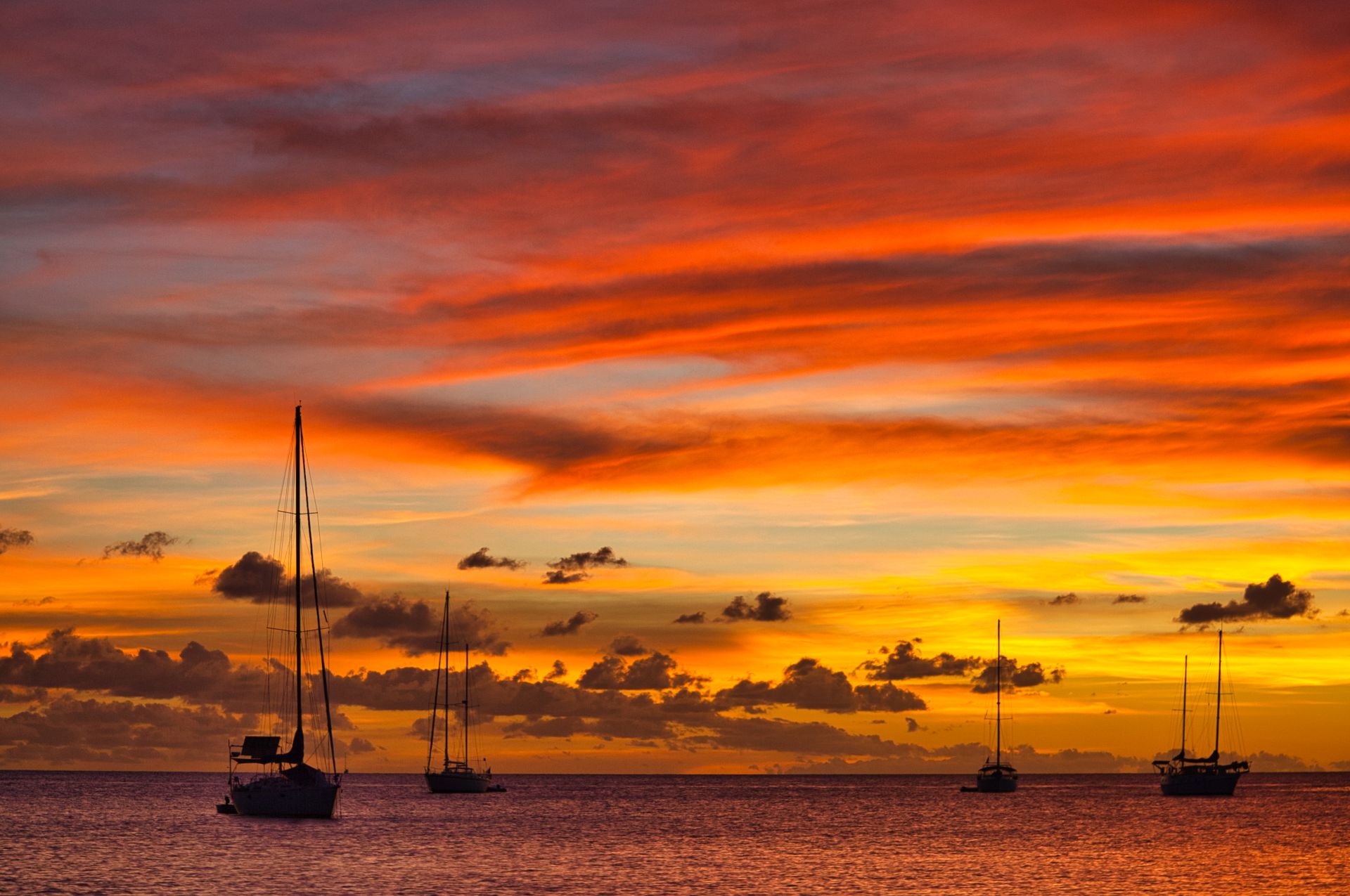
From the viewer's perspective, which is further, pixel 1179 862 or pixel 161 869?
pixel 1179 862

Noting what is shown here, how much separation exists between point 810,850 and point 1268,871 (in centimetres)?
3650

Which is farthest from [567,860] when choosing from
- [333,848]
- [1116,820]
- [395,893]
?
[1116,820]

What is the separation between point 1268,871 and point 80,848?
305 feet

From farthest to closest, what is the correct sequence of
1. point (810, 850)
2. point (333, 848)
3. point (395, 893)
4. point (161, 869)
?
point (810, 850), point (333, 848), point (161, 869), point (395, 893)

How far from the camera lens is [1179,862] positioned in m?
120

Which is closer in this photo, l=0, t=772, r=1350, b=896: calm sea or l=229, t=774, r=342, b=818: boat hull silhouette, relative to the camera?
l=0, t=772, r=1350, b=896: calm sea

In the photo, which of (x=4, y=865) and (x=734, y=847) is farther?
(x=734, y=847)

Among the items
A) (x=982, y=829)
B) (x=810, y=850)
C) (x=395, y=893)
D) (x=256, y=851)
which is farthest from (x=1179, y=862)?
(x=256, y=851)

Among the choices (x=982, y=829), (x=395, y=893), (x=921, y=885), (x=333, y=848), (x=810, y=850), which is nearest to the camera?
(x=395, y=893)

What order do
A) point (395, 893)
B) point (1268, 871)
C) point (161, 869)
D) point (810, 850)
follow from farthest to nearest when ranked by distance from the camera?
point (810, 850), point (1268, 871), point (161, 869), point (395, 893)

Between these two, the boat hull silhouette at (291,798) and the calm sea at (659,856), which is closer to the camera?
the calm sea at (659,856)

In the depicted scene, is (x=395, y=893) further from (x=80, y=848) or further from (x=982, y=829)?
(x=982, y=829)

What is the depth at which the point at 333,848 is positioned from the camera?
12200 centimetres

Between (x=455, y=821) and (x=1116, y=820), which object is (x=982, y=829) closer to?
(x=1116, y=820)
